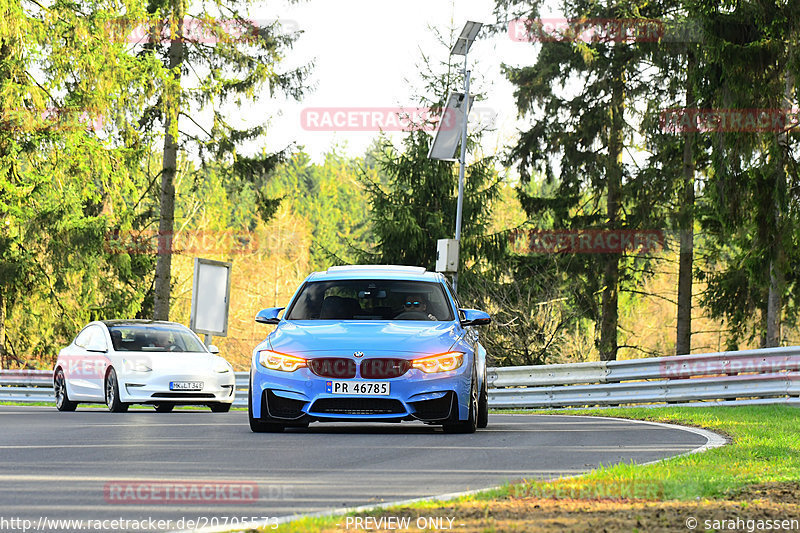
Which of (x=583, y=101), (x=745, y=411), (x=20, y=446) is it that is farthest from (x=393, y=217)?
(x=20, y=446)

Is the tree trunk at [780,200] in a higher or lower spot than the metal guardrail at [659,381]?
higher

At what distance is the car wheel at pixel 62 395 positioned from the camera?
21.1 m

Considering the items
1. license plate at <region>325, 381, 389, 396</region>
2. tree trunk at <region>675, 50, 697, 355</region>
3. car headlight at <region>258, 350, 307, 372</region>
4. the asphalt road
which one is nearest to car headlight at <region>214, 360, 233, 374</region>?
the asphalt road

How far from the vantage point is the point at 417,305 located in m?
13.8

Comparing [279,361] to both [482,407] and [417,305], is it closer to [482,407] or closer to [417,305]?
[417,305]

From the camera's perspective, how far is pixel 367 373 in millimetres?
12312

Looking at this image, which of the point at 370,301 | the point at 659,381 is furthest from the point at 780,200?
the point at 370,301

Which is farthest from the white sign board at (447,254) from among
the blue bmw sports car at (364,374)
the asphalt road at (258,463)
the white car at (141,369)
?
the blue bmw sports car at (364,374)

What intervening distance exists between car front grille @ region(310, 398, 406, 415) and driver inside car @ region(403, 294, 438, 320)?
1.58 m

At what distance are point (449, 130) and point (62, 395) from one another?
13.7 metres

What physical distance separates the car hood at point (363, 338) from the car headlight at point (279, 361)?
0.21 ft

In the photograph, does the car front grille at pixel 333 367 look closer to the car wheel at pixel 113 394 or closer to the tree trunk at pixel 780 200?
the car wheel at pixel 113 394

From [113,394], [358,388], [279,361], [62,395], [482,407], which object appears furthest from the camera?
[62,395]

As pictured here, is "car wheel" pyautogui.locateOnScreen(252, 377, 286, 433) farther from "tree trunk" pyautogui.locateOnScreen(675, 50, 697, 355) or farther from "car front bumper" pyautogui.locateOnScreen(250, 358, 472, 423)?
"tree trunk" pyautogui.locateOnScreen(675, 50, 697, 355)
